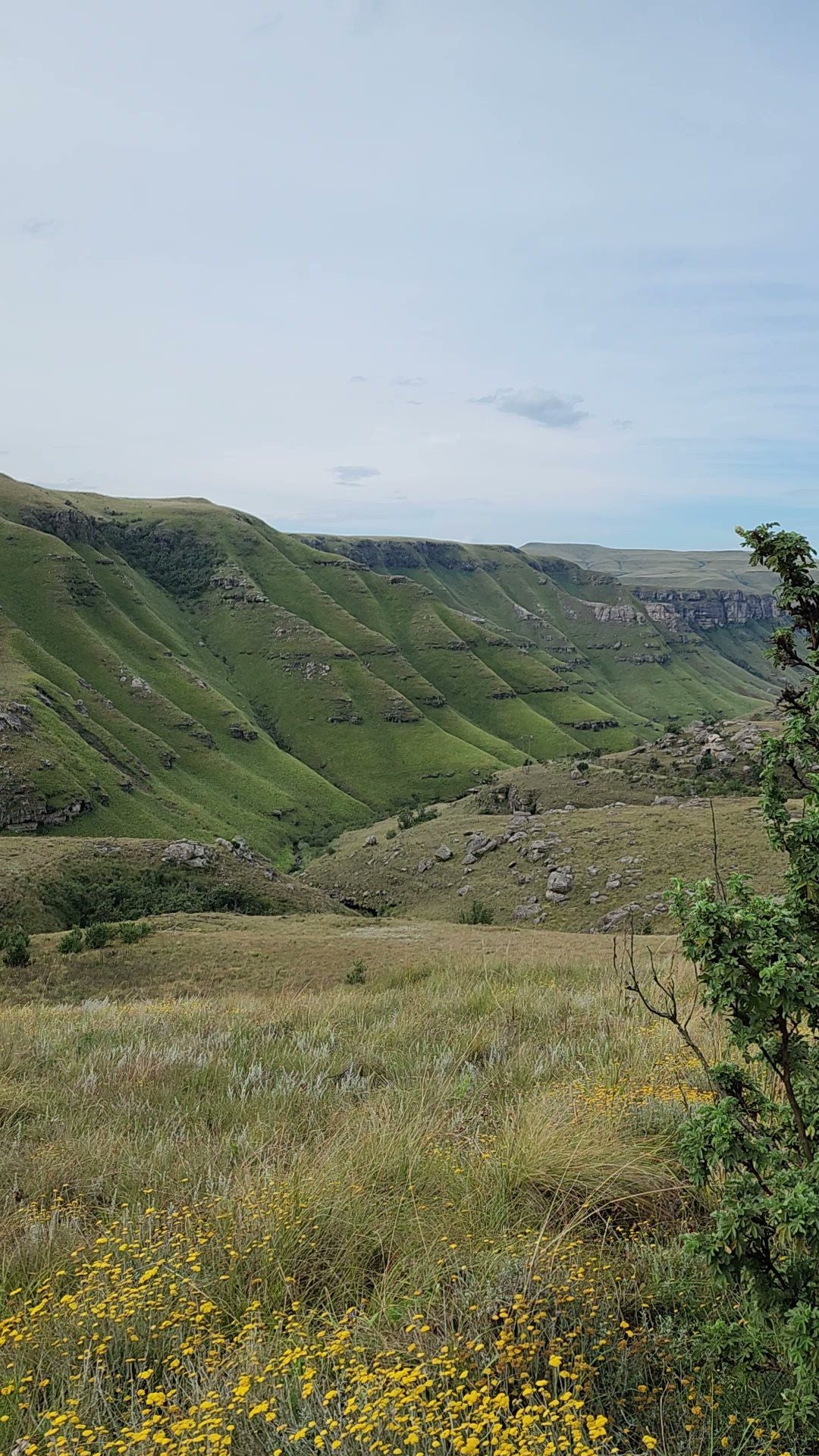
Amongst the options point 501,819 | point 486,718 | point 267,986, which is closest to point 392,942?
point 267,986

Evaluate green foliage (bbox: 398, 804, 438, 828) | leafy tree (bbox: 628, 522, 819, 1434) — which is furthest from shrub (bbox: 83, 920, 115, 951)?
green foliage (bbox: 398, 804, 438, 828)

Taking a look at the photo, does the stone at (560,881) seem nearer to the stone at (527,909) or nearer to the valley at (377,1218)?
the stone at (527,909)

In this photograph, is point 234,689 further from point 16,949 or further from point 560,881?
point 16,949

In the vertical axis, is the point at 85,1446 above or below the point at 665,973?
above

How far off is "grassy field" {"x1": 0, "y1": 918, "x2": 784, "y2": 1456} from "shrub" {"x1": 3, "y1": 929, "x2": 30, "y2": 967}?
2177 centimetres

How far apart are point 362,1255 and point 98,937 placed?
2751 centimetres

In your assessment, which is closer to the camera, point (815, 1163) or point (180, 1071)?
point (815, 1163)

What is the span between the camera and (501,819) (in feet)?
203

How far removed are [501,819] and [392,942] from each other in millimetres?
33363

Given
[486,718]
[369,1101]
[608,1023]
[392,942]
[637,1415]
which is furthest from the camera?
[486,718]

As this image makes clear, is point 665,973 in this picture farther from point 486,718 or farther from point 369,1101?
point 486,718

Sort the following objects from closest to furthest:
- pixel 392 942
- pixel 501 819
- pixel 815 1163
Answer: pixel 815 1163 → pixel 392 942 → pixel 501 819

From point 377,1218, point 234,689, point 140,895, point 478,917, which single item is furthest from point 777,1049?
point 234,689

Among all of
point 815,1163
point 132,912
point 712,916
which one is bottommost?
point 132,912
